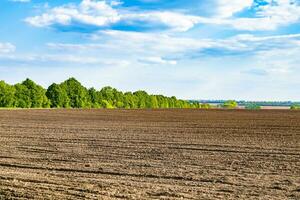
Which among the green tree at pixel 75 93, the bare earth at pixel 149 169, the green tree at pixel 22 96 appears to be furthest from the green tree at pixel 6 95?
the bare earth at pixel 149 169

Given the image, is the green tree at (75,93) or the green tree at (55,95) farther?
the green tree at (75,93)

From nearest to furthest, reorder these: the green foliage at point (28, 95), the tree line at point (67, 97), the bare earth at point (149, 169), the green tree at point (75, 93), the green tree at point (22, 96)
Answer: the bare earth at point (149, 169) < the tree line at point (67, 97) < the green tree at point (22, 96) < the green foliage at point (28, 95) < the green tree at point (75, 93)

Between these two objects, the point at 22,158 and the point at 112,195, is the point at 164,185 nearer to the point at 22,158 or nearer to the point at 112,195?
the point at 112,195

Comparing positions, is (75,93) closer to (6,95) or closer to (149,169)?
(6,95)

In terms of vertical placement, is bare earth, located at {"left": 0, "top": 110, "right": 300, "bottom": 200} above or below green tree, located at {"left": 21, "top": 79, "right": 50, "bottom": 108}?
below

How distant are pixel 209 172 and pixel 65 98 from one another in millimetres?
111712

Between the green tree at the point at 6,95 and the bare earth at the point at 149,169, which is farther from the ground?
the green tree at the point at 6,95

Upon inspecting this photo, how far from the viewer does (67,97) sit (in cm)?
12556

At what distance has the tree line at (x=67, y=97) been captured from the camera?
109331mm

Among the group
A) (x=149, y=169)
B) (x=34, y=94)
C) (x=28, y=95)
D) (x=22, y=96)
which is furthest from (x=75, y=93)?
(x=149, y=169)

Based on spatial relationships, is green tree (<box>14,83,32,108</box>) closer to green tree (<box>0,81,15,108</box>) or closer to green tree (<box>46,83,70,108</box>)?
green tree (<box>0,81,15,108</box>)

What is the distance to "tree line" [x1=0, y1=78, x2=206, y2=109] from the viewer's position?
109331 mm

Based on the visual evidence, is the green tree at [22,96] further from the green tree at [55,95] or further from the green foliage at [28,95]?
the green tree at [55,95]

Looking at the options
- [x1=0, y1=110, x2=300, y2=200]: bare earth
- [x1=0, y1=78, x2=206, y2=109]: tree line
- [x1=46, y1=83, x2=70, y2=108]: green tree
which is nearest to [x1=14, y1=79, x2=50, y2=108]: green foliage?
[x1=0, y1=78, x2=206, y2=109]: tree line
